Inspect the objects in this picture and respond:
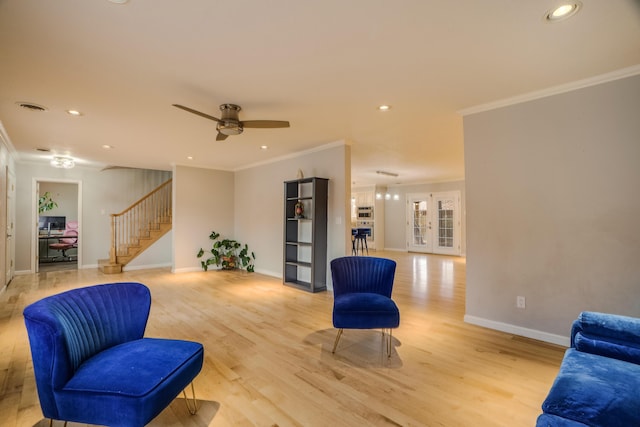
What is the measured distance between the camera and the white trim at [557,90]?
269cm

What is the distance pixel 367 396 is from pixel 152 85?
336 cm

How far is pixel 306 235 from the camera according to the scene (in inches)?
235

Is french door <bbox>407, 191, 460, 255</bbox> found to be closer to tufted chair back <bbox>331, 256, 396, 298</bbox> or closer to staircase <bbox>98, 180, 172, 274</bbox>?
tufted chair back <bbox>331, 256, 396, 298</bbox>

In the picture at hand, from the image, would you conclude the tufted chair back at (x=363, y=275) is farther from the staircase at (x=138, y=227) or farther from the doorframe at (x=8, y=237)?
the staircase at (x=138, y=227)

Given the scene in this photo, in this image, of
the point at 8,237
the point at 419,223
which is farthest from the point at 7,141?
the point at 419,223

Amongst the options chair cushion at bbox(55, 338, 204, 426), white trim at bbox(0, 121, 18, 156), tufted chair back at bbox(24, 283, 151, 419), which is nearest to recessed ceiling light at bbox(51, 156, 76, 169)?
white trim at bbox(0, 121, 18, 156)

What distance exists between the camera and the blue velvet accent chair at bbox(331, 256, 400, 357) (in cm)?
278

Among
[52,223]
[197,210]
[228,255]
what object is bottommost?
[228,255]

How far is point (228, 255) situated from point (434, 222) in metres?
7.00

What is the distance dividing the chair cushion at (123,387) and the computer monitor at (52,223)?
9.92m

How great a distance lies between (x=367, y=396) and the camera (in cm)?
216

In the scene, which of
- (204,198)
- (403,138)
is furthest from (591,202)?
(204,198)

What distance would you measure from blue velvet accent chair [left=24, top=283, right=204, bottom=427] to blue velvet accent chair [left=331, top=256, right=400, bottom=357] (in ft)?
4.43

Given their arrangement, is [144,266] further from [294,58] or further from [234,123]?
[294,58]
